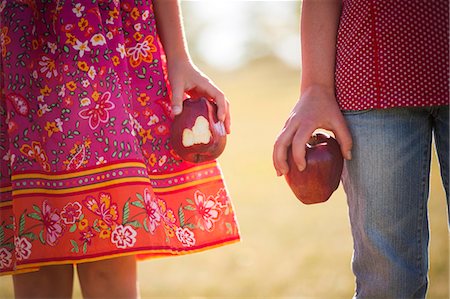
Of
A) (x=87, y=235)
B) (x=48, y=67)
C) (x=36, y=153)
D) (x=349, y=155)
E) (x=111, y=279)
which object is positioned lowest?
(x=111, y=279)

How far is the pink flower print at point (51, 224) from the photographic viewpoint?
1552 millimetres

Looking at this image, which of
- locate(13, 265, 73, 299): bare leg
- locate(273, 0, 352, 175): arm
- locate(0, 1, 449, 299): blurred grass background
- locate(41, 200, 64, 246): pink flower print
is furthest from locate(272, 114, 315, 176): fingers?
locate(0, 1, 449, 299): blurred grass background

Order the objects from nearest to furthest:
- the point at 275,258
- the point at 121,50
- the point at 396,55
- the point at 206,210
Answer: the point at 396,55 → the point at 121,50 → the point at 206,210 → the point at 275,258

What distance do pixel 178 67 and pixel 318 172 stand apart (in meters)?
0.51

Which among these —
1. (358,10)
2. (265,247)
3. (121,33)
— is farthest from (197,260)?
(358,10)

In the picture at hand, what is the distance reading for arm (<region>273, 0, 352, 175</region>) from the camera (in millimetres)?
1437

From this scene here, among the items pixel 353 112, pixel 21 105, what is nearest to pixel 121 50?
pixel 21 105

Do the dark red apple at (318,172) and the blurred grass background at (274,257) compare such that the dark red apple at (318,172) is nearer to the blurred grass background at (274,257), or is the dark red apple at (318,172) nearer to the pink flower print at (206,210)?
the pink flower print at (206,210)

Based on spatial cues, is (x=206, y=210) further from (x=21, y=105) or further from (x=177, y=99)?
(x=21, y=105)

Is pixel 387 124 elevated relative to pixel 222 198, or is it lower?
elevated

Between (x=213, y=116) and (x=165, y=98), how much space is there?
16 cm

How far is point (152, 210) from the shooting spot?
5.17 feet

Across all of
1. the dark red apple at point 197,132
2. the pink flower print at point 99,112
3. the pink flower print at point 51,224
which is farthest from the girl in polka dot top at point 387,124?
the pink flower print at point 51,224

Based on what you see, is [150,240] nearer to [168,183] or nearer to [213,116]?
[168,183]
